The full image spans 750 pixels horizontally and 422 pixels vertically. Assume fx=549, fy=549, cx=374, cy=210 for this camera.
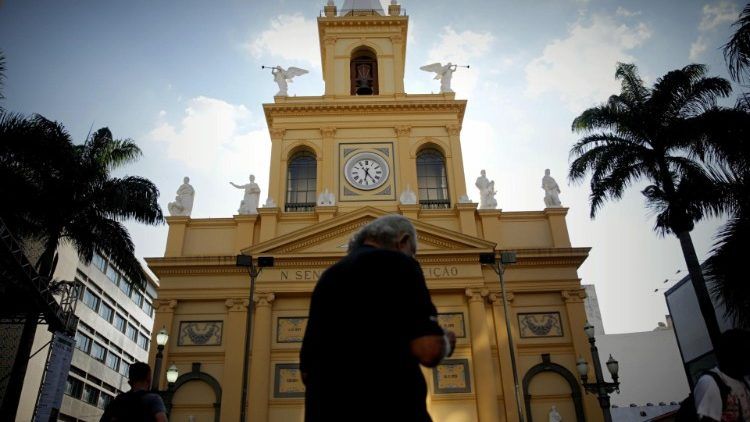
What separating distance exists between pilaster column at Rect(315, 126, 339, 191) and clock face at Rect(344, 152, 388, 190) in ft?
2.19

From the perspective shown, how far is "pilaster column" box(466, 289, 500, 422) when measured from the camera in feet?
60.2

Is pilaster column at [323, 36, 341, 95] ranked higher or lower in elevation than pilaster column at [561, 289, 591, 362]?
higher

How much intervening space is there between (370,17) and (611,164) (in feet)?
54.8

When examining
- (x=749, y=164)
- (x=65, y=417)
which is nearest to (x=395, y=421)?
(x=749, y=164)

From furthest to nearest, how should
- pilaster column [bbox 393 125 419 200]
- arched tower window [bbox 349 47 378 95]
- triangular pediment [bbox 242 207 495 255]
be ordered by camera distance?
arched tower window [bbox 349 47 378 95] < pilaster column [bbox 393 125 419 200] < triangular pediment [bbox 242 207 495 255]

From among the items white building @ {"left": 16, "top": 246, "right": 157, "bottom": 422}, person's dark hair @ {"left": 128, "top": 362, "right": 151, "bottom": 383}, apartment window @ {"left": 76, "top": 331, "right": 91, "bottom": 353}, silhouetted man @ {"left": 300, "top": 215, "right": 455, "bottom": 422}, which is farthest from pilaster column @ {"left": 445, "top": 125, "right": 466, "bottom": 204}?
apartment window @ {"left": 76, "top": 331, "right": 91, "bottom": 353}

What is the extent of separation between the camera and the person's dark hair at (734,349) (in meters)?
4.06

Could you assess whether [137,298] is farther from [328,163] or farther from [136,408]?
[136,408]

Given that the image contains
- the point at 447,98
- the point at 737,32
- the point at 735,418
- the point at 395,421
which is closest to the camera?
the point at 395,421

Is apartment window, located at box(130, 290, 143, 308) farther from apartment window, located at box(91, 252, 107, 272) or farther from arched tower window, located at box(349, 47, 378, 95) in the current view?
arched tower window, located at box(349, 47, 378, 95)

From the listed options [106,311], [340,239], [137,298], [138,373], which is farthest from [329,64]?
[137,298]

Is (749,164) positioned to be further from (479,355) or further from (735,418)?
(735,418)

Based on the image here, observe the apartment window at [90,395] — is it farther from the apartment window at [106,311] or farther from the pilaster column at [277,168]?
the pilaster column at [277,168]

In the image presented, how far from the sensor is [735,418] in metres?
3.98
